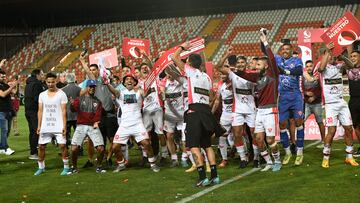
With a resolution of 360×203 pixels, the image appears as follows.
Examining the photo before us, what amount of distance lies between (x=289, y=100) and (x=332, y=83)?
88 centimetres

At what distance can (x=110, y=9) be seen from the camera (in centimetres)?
4138

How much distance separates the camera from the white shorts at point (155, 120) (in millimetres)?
9969

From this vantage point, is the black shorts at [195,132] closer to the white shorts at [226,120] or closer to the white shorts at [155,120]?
the white shorts at [226,120]

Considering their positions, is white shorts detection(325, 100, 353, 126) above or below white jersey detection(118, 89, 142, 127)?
below

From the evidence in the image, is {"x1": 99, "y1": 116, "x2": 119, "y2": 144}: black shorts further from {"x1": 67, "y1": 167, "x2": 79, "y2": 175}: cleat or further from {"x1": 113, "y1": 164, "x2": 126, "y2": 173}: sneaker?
{"x1": 67, "y1": 167, "x2": 79, "y2": 175}: cleat

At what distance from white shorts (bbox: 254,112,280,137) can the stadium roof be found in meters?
27.7

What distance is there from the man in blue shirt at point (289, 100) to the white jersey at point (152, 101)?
2467 mm

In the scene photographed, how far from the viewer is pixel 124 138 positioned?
9.12 m

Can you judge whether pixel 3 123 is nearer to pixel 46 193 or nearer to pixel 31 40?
pixel 46 193

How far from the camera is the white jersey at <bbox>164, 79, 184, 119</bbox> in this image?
995 cm

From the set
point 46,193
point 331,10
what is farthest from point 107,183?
point 331,10

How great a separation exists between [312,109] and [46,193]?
6470mm

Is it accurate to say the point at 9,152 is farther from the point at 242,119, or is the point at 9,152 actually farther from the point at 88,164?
the point at 242,119

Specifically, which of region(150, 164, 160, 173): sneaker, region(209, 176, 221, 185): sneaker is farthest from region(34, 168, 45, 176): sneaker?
region(209, 176, 221, 185): sneaker
